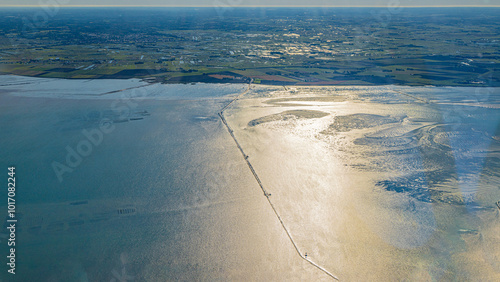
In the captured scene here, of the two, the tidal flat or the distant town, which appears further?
the distant town

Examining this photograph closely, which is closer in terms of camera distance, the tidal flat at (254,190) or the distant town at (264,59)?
the tidal flat at (254,190)

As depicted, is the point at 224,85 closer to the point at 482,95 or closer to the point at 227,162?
the point at 227,162

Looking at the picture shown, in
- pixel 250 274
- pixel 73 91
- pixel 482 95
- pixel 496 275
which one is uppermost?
pixel 482 95

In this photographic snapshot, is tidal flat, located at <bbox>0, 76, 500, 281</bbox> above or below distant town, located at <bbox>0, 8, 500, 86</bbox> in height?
below

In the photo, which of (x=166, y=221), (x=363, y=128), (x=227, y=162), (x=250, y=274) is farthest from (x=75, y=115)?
(x=363, y=128)

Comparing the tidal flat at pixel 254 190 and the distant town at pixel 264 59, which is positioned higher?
the distant town at pixel 264 59

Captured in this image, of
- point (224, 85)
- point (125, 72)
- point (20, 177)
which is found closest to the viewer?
point (20, 177)

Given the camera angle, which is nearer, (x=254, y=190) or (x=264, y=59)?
(x=254, y=190)

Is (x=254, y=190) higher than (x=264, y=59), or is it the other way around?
(x=264, y=59)
